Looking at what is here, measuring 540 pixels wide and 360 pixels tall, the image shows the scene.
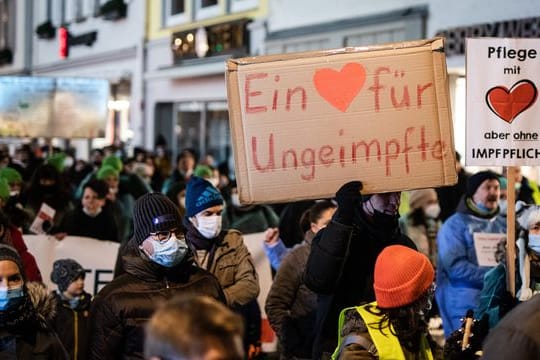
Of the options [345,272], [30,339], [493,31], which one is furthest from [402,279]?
[493,31]

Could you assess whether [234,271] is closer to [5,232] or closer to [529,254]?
[5,232]

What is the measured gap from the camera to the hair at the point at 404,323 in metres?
3.87

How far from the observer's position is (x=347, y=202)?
436 centimetres

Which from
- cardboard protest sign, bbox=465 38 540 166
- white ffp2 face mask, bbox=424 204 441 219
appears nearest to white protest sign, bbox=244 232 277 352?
white ffp2 face mask, bbox=424 204 441 219

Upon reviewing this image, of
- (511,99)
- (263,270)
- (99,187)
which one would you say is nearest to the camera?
(511,99)

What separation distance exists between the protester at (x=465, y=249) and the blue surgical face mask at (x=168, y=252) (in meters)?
2.70

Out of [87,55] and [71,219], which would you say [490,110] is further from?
[87,55]

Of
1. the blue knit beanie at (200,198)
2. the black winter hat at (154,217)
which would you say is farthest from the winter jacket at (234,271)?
the black winter hat at (154,217)

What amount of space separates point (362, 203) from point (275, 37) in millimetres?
13282

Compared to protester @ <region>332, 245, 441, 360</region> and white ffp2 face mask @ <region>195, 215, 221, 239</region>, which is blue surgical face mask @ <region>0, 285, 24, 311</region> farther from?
white ffp2 face mask @ <region>195, 215, 221, 239</region>

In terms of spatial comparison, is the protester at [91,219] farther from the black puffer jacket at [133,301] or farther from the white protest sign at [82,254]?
the black puffer jacket at [133,301]

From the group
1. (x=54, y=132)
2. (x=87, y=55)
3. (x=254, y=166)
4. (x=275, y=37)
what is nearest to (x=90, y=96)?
(x=54, y=132)

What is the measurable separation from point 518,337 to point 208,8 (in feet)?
62.0

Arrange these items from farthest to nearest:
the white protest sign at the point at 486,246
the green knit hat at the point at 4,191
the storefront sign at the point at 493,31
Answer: the storefront sign at the point at 493,31 → the green knit hat at the point at 4,191 → the white protest sign at the point at 486,246
